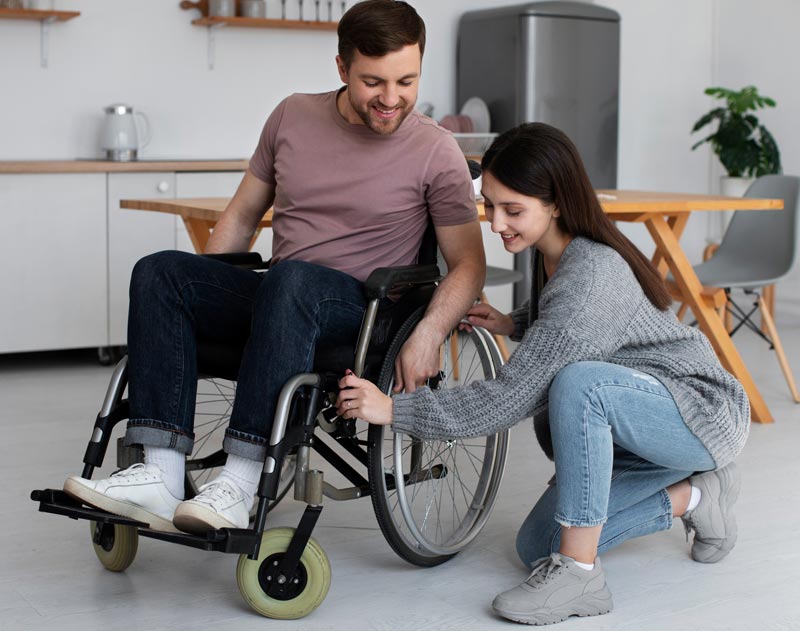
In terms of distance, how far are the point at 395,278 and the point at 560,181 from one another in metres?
0.35

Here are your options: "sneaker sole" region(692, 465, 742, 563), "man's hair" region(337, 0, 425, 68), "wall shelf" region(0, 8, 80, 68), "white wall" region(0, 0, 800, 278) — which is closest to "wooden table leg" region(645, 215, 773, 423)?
"sneaker sole" region(692, 465, 742, 563)

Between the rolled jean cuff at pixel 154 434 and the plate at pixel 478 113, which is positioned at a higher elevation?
the plate at pixel 478 113

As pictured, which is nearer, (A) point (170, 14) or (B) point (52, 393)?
(B) point (52, 393)

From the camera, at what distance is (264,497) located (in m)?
1.88

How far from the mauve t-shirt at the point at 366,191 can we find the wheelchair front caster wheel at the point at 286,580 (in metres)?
0.57

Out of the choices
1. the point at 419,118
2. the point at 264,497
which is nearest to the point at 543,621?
the point at 264,497

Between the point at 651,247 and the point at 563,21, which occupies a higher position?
the point at 563,21

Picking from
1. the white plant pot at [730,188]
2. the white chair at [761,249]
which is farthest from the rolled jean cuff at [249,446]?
the white plant pot at [730,188]

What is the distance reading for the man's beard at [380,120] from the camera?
217cm

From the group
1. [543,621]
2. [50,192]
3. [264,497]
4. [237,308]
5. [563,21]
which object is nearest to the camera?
[264,497]

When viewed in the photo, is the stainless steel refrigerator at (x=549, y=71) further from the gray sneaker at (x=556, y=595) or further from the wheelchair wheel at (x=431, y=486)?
the gray sneaker at (x=556, y=595)

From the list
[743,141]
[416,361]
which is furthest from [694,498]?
[743,141]

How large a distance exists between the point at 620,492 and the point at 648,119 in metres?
4.39

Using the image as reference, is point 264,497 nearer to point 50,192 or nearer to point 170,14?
point 50,192
